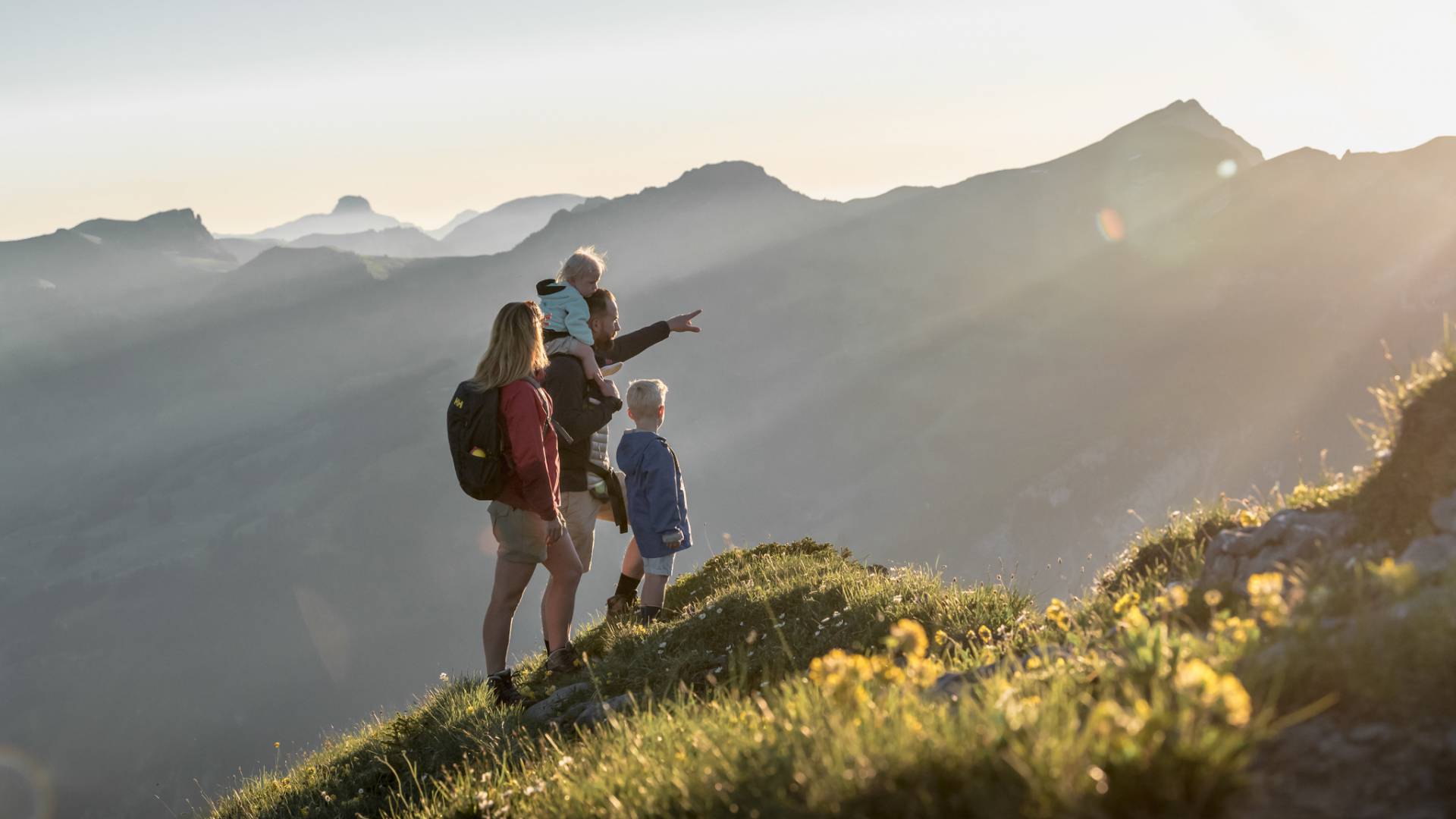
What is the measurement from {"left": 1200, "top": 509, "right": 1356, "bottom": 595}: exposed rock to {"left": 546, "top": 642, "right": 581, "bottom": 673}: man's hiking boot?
15.9 feet

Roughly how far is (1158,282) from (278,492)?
176910mm

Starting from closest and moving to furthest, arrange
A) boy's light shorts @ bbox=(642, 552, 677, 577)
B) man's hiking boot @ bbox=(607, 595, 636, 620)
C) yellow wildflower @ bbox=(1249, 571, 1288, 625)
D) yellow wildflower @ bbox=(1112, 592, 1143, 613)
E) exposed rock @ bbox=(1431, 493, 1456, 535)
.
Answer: yellow wildflower @ bbox=(1249, 571, 1288, 625)
exposed rock @ bbox=(1431, 493, 1456, 535)
yellow wildflower @ bbox=(1112, 592, 1143, 613)
boy's light shorts @ bbox=(642, 552, 677, 577)
man's hiking boot @ bbox=(607, 595, 636, 620)

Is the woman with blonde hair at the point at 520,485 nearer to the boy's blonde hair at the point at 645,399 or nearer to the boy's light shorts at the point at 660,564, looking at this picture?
the boy's light shorts at the point at 660,564

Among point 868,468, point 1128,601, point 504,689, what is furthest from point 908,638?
point 868,468

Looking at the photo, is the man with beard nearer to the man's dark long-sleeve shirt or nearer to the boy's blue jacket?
the man's dark long-sleeve shirt

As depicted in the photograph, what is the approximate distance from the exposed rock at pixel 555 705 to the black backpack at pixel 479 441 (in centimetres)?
162

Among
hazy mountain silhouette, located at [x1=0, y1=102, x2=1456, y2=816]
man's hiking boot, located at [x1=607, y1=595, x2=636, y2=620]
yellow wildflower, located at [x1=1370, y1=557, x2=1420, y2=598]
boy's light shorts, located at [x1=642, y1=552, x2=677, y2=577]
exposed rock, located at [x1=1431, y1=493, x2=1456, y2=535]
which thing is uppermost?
yellow wildflower, located at [x1=1370, y1=557, x2=1420, y2=598]

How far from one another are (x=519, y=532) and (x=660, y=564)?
2205mm

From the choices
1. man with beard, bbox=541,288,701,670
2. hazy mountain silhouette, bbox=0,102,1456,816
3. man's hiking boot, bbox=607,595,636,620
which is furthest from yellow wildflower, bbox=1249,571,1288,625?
hazy mountain silhouette, bbox=0,102,1456,816

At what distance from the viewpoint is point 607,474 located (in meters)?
8.46

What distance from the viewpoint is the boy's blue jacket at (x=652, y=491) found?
27.7ft

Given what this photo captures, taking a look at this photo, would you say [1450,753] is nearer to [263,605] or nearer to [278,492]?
[263,605]

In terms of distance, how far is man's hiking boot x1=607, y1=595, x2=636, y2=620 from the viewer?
9023mm

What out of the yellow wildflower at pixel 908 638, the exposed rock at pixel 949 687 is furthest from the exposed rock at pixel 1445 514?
the yellow wildflower at pixel 908 638
